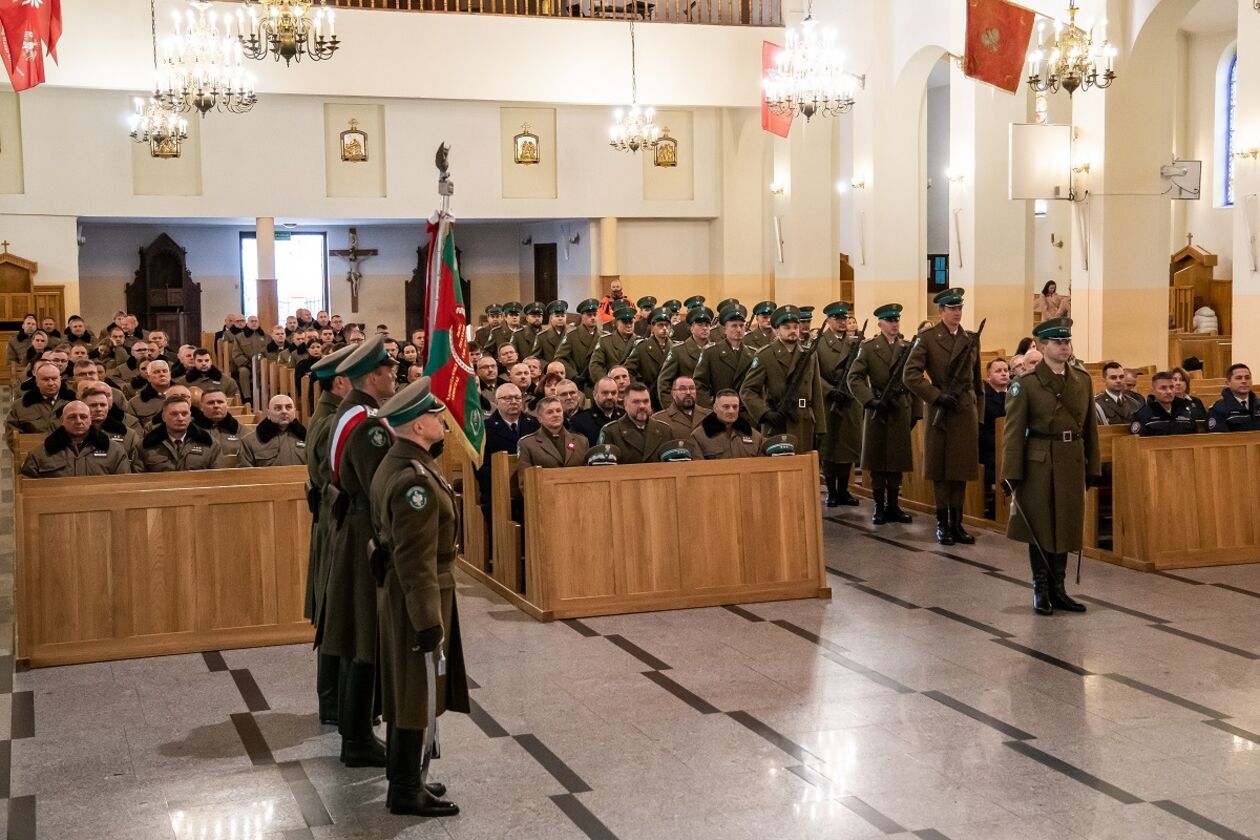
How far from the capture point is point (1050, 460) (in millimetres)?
7648

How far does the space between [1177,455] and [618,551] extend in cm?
359

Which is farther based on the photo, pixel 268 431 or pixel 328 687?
pixel 268 431

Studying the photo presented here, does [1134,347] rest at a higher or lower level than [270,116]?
lower

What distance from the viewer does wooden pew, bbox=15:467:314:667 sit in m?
6.70

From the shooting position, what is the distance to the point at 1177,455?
8.70 metres

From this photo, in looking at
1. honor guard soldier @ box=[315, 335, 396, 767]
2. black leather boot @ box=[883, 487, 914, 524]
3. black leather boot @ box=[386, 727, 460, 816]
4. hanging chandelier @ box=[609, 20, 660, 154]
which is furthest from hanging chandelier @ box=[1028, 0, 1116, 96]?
black leather boot @ box=[386, 727, 460, 816]

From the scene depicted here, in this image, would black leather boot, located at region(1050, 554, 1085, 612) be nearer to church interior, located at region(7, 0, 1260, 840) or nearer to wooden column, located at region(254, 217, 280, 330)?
church interior, located at region(7, 0, 1260, 840)

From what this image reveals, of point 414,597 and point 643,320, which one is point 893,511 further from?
point 414,597

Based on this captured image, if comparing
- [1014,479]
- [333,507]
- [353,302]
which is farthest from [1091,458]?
[353,302]

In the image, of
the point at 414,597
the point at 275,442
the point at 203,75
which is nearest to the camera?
the point at 414,597

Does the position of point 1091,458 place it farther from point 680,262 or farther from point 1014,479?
point 680,262

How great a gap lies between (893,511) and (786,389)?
3.91 ft

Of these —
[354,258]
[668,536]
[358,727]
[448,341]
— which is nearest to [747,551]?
[668,536]

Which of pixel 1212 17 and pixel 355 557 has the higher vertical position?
pixel 1212 17
